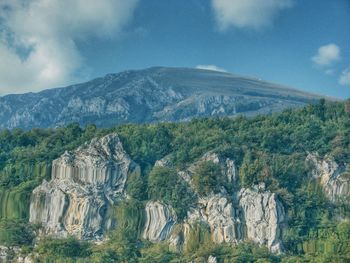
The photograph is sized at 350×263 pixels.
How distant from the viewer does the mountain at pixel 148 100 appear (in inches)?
3812

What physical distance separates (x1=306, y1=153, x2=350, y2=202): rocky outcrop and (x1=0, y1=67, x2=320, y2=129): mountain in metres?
46.0

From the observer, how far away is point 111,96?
338 ft

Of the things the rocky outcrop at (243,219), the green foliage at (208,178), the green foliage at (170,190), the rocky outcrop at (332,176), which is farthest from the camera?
the rocky outcrop at (332,176)

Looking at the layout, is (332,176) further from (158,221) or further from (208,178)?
(158,221)

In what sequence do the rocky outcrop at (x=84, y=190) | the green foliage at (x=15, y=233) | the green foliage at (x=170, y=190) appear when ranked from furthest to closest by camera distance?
the green foliage at (x=170, y=190) → the rocky outcrop at (x=84, y=190) → the green foliage at (x=15, y=233)

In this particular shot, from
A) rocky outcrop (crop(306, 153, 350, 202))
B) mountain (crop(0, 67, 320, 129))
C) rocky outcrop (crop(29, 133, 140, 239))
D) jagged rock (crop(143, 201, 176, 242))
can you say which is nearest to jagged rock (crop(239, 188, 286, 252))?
rocky outcrop (crop(306, 153, 350, 202))

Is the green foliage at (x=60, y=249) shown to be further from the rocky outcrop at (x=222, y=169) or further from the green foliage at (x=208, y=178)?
the rocky outcrop at (x=222, y=169)

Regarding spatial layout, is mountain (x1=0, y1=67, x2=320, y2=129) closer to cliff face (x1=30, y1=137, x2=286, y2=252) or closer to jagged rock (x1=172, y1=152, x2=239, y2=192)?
jagged rock (x1=172, y1=152, x2=239, y2=192)

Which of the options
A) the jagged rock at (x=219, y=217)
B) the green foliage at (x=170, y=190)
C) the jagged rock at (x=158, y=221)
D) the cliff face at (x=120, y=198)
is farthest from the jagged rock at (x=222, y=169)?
the jagged rock at (x=158, y=221)

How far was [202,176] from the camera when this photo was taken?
141ft

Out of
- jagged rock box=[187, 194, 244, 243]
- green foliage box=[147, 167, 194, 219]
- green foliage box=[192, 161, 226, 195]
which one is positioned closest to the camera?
jagged rock box=[187, 194, 244, 243]

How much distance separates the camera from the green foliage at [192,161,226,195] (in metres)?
42.7

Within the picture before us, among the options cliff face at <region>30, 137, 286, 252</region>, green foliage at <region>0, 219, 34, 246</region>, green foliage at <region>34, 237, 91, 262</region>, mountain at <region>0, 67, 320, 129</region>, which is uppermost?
mountain at <region>0, 67, 320, 129</region>

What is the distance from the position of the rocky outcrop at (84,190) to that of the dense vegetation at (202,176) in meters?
0.80
